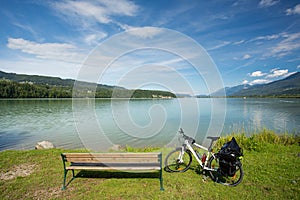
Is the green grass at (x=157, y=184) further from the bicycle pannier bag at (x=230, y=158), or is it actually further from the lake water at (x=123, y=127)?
the lake water at (x=123, y=127)

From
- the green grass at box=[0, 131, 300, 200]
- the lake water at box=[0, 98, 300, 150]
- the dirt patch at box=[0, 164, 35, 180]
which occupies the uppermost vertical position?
the green grass at box=[0, 131, 300, 200]

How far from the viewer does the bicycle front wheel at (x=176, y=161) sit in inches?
223

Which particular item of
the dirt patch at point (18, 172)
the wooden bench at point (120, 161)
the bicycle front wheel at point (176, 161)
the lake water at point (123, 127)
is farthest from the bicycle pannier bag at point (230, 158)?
the lake water at point (123, 127)

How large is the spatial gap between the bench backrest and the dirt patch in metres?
2.20

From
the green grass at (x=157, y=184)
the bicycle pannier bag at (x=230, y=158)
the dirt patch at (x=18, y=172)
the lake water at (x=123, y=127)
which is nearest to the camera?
the green grass at (x=157, y=184)

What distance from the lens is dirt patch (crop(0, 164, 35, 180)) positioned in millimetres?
5519

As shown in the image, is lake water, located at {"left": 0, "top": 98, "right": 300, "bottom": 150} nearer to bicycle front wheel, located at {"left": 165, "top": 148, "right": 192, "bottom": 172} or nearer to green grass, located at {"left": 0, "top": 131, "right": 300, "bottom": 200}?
green grass, located at {"left": 0, "top": 131, "right": 300, "bottom": 200}

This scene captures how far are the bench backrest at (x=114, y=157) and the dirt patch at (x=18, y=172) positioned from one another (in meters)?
2.20

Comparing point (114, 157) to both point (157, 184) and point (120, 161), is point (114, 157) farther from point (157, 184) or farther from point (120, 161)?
point (157, 184)

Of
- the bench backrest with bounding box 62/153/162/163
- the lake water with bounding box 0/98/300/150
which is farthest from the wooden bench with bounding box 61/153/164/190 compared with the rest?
the lake water with bounding box 0/98/300/150

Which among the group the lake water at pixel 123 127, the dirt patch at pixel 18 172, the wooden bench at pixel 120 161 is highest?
the wooden bench at pixel 120 161

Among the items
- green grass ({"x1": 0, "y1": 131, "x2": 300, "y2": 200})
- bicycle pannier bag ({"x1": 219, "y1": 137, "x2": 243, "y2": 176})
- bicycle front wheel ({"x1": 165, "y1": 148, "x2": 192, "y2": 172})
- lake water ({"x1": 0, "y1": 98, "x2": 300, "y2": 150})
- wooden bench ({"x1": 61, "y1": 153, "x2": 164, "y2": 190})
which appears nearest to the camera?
green grass ({"x1": 0, "y1": 131, "x2": 300, "y2": 200})

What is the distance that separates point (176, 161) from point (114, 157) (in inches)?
85.5

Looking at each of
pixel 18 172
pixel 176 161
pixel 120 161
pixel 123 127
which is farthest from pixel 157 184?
pixel 123 127
